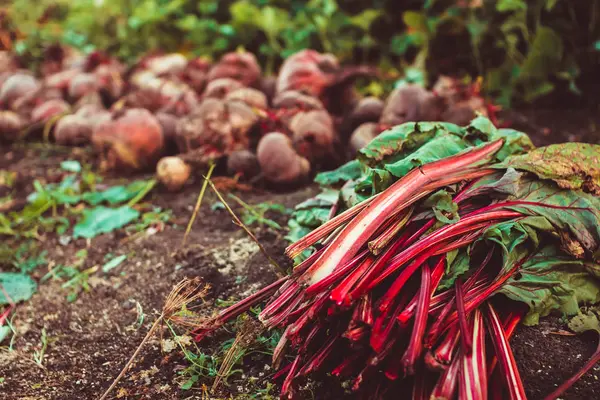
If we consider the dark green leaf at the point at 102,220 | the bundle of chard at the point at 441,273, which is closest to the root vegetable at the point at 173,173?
the dark green leaf at the point at 102,220

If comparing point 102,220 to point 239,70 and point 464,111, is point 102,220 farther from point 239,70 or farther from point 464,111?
point 464,111

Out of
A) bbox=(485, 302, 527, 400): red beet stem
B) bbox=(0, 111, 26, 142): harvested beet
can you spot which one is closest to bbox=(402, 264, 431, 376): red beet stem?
bbox=(485, 302, 527, 400): red beet stem

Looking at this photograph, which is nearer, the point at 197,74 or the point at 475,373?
the point at 475,373

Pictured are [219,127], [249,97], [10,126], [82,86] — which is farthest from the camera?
[82,86]

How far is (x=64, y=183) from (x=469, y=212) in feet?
9.49

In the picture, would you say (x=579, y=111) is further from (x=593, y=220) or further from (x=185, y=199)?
(x=185, y=199)

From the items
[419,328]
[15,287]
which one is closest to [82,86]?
[15,287]

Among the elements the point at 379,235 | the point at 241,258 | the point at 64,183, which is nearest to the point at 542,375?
the point at 379,235

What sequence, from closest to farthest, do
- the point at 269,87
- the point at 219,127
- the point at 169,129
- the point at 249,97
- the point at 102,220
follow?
the point at 102,220 < the point at 219,127 < the point at 249,97 < the point at 169,129 < the point at 269,87

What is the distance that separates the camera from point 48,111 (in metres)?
4.60

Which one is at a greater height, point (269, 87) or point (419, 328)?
point (419, 328)

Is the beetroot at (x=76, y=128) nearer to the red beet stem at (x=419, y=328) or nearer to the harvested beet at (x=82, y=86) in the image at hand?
the harvested beet at (x=82, y=86)

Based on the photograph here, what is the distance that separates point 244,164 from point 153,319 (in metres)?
1.32

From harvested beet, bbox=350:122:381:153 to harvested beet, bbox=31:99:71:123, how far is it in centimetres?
269
